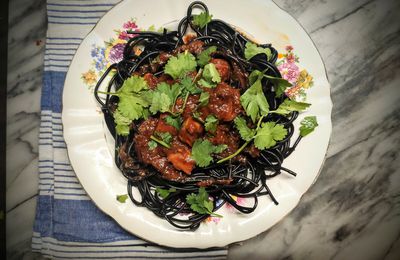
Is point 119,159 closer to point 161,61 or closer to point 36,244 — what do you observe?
point 161,61

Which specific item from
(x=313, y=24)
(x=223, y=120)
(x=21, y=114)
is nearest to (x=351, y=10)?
(x=313, y=24)

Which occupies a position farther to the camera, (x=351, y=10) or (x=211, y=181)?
(x=351, y=10)

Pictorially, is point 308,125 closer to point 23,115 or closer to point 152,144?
point 152,144

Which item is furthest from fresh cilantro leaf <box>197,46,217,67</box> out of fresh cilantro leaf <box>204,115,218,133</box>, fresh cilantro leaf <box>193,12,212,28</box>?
fresh cilantro leaf <box>204,115,218,133</box>

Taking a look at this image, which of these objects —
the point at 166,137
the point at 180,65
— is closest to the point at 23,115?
the point at 166,137

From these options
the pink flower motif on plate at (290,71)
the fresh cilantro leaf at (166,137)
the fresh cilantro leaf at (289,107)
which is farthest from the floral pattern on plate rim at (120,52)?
the fresh cilantro leaf at (166,137)

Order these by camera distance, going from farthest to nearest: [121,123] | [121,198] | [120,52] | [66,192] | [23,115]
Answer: [23,115], [66,192], [120,52], [121,198], [121,123]

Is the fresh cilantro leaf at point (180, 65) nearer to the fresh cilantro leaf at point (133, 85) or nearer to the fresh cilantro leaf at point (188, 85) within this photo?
the fresh cilantro leaf at point (188, 85)
